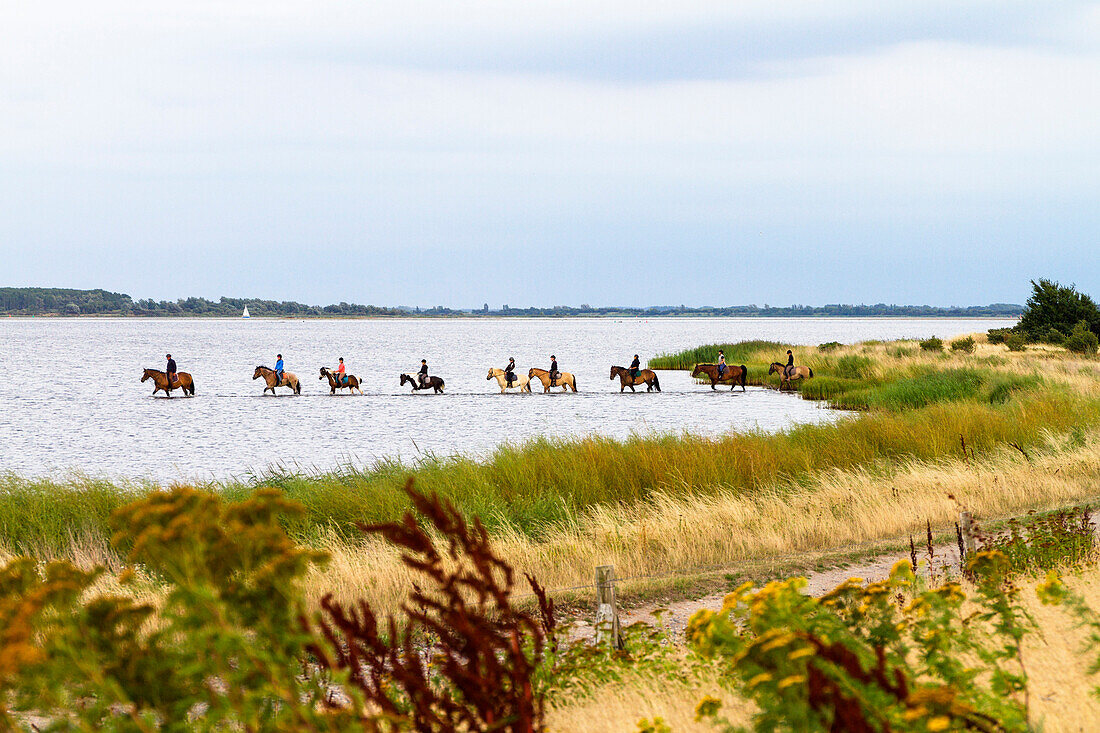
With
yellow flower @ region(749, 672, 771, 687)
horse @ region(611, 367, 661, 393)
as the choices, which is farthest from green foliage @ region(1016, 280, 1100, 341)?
yellow flower @ region(749, 672, 771, 687)

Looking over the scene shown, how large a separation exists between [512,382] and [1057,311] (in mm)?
31850

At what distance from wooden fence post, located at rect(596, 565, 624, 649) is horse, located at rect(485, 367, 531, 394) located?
37.6 m

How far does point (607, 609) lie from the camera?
7105 millimetres

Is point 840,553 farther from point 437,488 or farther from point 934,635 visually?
point 934,635

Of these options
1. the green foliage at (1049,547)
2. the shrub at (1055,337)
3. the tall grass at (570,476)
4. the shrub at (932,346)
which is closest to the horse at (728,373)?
the shrub at (932,346)

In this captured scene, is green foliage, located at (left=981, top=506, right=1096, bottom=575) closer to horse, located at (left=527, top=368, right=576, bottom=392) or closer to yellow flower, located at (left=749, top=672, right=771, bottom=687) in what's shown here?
yellow flower, located at (left=749, top=672, right=771, bottom=687)

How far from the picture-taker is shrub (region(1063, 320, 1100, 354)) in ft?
150

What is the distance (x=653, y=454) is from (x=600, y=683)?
10.6 meters

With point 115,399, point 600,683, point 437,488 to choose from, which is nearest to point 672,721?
point 600,683

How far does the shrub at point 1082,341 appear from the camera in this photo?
4581cm

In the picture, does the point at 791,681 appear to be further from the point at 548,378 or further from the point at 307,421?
the point at 548,378

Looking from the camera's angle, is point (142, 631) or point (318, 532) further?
point (318, 532)

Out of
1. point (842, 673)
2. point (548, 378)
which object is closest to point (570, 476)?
point (842, 673)

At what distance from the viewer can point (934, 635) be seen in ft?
12.8
